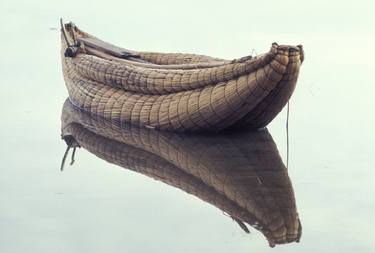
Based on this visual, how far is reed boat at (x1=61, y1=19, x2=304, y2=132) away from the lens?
1209cm

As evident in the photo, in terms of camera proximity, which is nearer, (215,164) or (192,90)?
(215,164)

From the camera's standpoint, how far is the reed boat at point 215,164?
10.0 meters

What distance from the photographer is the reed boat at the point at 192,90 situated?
12.1m

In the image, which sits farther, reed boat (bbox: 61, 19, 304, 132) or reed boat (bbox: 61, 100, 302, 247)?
reed boat (bbox: 61, 19, 304, 132)

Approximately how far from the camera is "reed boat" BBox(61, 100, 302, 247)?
10.0 m

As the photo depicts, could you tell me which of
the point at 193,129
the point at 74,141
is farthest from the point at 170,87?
the point at 74,141

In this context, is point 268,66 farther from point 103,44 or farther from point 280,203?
point 103,44

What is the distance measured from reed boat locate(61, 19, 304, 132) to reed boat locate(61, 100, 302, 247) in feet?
0.60

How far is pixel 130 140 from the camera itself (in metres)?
13.0

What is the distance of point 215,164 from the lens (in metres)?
11.7

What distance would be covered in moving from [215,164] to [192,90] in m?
1.34

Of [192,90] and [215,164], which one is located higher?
[192,90]

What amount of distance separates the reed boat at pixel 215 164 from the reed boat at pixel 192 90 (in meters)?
0.18

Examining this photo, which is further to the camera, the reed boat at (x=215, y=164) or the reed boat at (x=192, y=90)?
the reed boat at (x=192, y=90)
